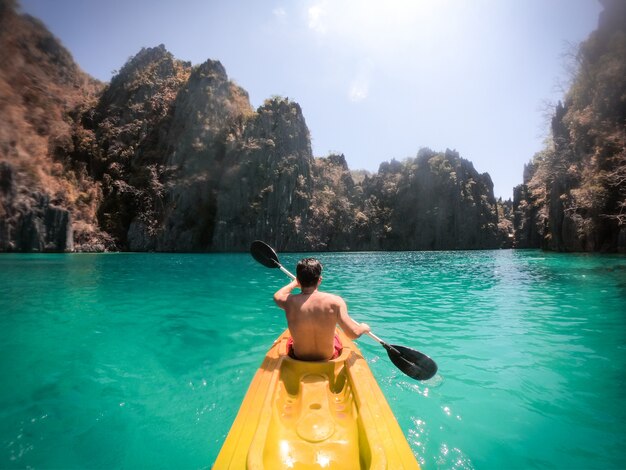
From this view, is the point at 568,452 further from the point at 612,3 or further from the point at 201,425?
the point at 612,3

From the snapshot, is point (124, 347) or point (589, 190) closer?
point (124, 347)

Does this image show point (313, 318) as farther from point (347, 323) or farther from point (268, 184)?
point (268, 184)

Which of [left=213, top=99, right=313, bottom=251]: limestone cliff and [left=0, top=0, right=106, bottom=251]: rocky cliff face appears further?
[left=213, top=99, right=313, bottom=251]: limestone cliff

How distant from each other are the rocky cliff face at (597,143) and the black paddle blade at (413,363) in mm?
21287

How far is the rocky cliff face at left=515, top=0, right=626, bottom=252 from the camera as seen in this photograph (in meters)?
24.1

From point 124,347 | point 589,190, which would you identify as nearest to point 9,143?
point 124,347

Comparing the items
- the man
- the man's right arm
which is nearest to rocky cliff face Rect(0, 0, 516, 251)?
the man

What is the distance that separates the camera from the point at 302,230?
69.6 metres

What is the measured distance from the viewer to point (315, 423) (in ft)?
9.27

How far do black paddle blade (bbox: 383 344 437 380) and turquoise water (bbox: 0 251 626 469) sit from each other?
36 cm

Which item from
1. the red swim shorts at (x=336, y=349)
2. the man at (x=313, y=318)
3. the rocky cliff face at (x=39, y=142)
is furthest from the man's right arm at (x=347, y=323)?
the rocky cliff face at (x=39, y=142)

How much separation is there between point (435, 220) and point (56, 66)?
103491 millimetres

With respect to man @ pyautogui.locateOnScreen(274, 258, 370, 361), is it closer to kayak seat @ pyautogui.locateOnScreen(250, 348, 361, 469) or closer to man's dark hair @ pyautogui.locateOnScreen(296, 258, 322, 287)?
man's dark hair @ pyautogui.locateOnScreen(296, 258, 322, 287)

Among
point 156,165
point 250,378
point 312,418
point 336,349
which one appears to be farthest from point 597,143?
point 156,165
